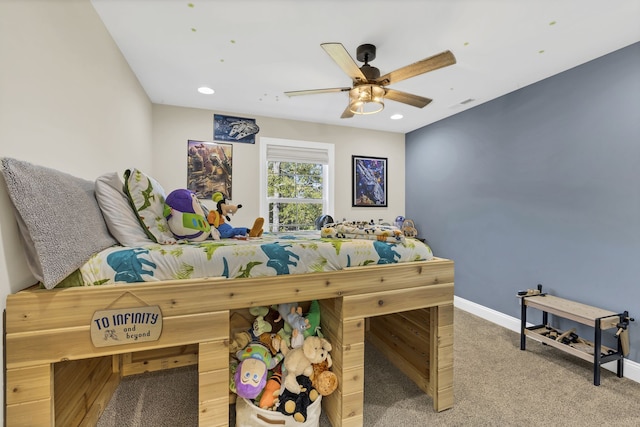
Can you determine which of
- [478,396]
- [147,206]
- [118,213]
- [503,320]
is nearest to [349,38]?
[147,206]

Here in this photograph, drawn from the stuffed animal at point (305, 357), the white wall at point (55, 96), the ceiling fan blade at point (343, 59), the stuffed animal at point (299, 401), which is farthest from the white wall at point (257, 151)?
the stuffed animal at point (299, 401)

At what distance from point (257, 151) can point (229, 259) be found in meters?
2.56

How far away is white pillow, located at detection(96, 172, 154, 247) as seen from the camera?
127cm

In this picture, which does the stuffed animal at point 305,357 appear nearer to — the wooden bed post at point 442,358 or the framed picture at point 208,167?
the wooden bed post at point 442,358

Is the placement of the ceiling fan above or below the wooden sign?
above

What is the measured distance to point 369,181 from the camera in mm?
4117

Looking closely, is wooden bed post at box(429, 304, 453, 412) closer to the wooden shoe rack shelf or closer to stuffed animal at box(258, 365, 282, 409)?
stuffed animal at box(258, 365, 282, 409)

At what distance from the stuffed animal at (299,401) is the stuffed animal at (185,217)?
0.98 m

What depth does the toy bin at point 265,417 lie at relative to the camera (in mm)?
1309

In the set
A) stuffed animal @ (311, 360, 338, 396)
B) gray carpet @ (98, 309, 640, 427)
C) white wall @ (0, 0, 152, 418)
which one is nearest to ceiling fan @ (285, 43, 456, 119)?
white wall @ (0, 0, 152, 418)

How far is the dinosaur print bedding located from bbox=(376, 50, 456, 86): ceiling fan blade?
3.86ft

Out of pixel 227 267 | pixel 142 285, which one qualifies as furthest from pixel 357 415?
pixel 142 285

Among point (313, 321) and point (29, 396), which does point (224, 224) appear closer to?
point (313, 321)

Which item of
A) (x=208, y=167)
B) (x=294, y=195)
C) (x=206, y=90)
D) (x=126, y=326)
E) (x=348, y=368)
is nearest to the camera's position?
(x=126, y=326)
